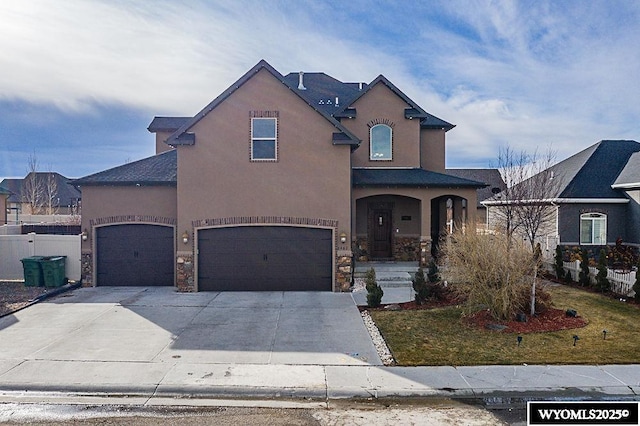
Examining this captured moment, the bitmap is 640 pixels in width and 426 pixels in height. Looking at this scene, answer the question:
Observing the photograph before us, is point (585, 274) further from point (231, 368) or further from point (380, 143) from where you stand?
point (231, 368)

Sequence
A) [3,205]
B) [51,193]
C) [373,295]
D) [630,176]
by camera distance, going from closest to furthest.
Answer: [373,295] < [630,176] < [3,205] < [51,193]

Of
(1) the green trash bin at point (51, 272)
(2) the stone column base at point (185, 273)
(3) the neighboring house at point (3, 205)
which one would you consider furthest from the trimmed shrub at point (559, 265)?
(3) the neighboring house at point (3, 205)

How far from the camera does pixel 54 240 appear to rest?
566 inches

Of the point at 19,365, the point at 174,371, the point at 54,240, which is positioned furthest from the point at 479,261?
the point at 54,240

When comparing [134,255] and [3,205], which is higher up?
[3,205]

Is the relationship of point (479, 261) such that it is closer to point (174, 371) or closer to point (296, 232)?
point (296, 232)

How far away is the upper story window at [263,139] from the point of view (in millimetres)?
13320

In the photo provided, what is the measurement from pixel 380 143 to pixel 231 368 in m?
13.0

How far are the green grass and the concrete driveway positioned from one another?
806 millimetres

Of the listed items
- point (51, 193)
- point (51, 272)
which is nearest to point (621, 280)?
point (51, 272)

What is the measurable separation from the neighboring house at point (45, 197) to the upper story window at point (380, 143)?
33.3 meters

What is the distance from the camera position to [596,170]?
Result: 1959 centimetres

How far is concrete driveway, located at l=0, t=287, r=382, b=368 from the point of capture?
7648 millimetres

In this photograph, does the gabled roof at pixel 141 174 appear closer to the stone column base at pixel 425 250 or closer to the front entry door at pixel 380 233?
the front entry door at pixel 380 233
